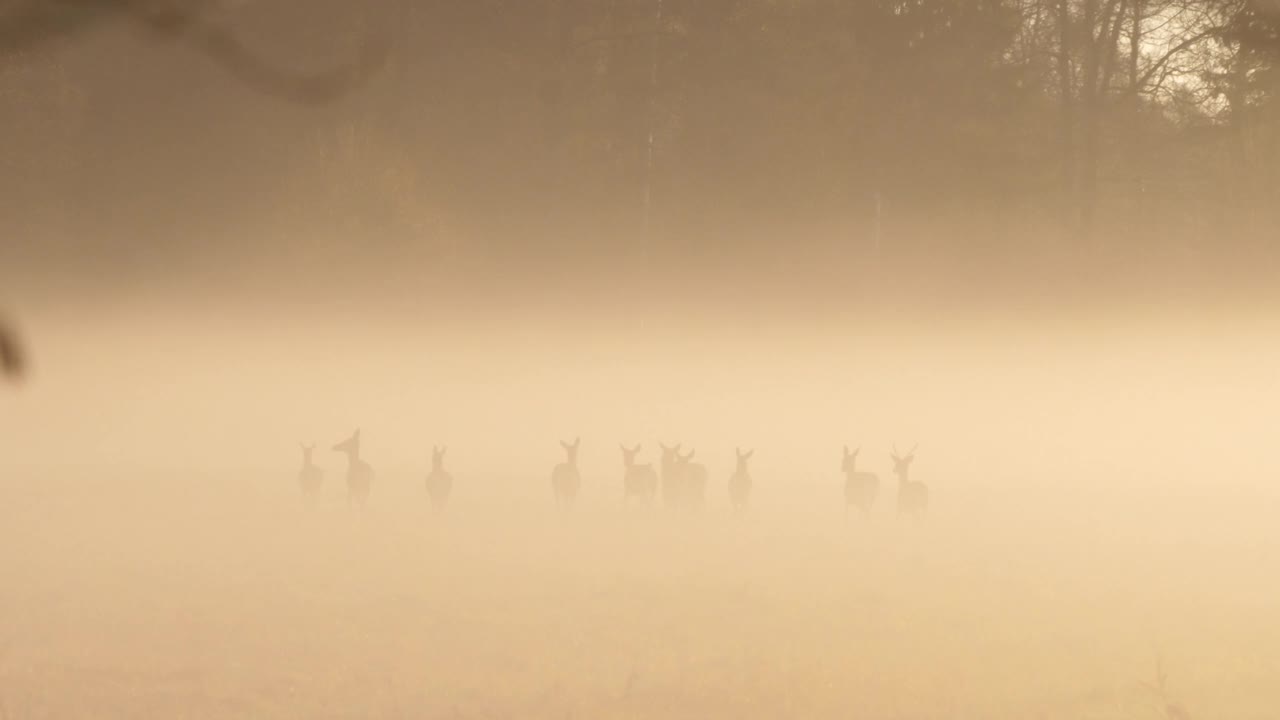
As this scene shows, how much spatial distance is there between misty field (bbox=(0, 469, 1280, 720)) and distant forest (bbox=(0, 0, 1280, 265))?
499 centimetres

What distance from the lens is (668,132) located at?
31812mm

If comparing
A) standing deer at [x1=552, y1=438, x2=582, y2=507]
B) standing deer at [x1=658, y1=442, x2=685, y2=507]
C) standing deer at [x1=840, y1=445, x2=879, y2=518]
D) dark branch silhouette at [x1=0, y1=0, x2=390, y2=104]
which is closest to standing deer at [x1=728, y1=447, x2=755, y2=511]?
standing deer at [x1=658, y1=442, x2=685, y2=507]

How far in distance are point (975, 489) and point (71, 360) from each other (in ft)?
64.0

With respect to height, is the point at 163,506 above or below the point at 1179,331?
below

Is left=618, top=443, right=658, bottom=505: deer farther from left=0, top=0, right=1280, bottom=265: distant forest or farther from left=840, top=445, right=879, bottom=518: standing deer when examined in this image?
left=0, top=0, right=1280, bottom=265: distant forest

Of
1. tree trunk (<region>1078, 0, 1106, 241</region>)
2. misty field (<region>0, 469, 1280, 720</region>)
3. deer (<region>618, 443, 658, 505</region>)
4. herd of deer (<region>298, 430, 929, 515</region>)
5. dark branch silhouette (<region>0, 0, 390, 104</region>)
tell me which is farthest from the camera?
tree trunk (<region>1078, 0, 1106, 241</region>)

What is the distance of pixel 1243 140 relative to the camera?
24.9 m

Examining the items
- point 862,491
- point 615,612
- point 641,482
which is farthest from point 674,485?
point 615,612

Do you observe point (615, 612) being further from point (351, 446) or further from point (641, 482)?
point (351, 446)

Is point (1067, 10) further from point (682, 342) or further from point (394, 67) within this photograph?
point (394, 67)

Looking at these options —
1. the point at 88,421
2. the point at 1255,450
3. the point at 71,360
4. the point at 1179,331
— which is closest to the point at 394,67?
the point at 71,360

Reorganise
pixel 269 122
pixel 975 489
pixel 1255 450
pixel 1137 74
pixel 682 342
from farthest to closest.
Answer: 1. pixel 682 342
2. pixel 1255 450
3. pixel 1137 74
4. pixel 975 489
5. pixel 269 122

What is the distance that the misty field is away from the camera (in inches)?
440

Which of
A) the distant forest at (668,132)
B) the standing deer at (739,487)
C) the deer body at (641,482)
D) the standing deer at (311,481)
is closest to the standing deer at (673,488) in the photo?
the deer body at (641,482)
